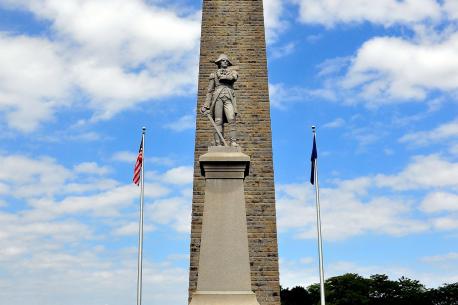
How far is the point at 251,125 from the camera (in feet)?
82.1

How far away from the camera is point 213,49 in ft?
85.0

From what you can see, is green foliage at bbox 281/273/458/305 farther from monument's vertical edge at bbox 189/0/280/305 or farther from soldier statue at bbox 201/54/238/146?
soldier statue at bbox 201/54/238/146

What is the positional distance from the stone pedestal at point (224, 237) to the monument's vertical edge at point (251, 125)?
1164 cm

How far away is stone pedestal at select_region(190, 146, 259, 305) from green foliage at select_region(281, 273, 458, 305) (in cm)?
6447

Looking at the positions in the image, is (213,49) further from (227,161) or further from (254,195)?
(227,161)

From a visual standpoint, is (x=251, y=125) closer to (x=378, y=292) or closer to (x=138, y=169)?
(x=138, y=169)

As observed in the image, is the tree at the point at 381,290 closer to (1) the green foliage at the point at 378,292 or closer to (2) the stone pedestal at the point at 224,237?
(1) the green foliage at the point at 378,292

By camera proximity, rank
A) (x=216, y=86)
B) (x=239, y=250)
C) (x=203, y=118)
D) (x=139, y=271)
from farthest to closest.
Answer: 1. (x=203, y=118)
2. (x=139, y=271)
3. (x=216, y=86)
4. (x=239, y=250)

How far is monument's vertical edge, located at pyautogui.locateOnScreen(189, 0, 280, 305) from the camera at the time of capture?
2331cm

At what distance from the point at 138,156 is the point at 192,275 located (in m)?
4.61

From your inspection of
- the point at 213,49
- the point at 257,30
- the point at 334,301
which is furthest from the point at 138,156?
the point at 334,301

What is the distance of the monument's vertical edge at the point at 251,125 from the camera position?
23.3 metres

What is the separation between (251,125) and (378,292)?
6015 centimetres

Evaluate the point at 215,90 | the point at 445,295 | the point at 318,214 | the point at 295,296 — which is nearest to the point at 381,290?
the point at 445,295
